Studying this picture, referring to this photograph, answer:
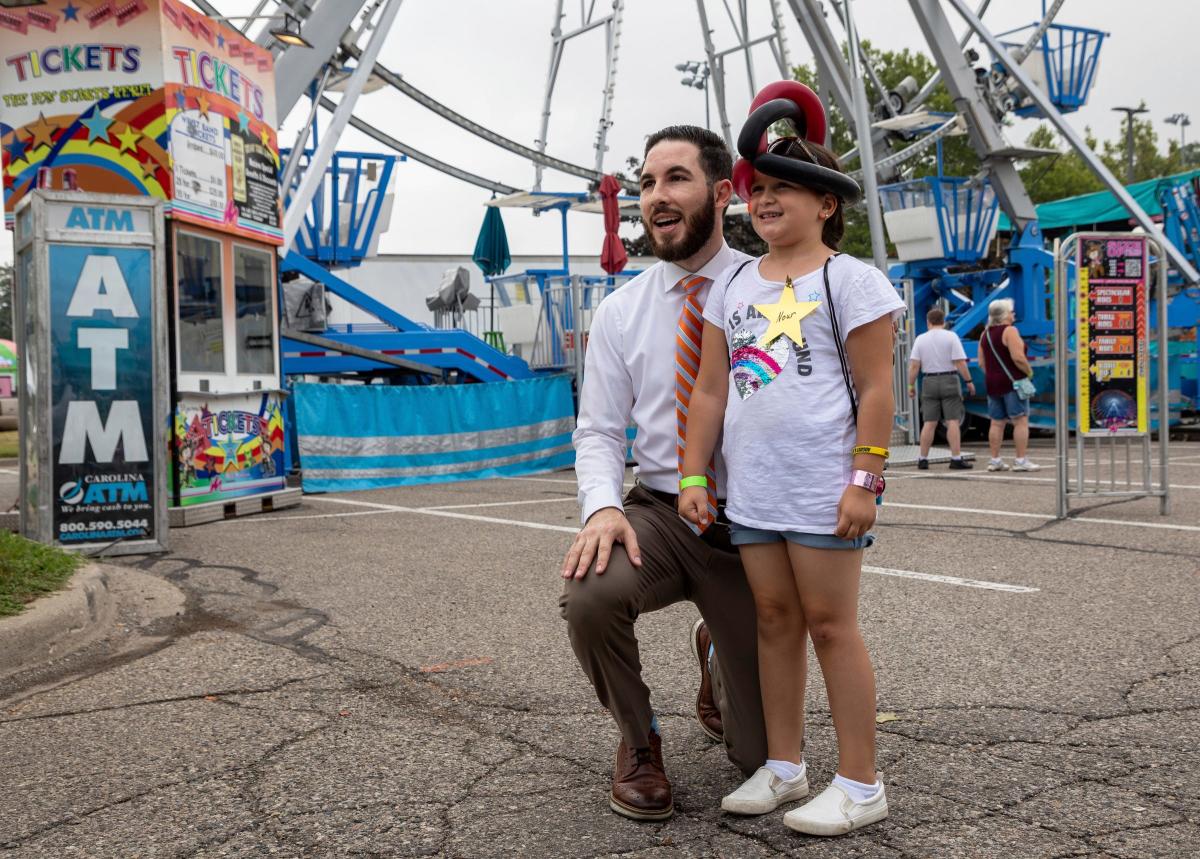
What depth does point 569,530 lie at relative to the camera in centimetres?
914

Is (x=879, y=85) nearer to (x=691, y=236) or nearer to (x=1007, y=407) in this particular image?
(x=1007, y=407)

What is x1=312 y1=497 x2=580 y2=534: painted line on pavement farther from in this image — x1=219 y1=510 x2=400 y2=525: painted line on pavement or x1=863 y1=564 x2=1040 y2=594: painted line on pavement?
x1=863 y1=564 x2=1040 y2=594: painted line on pavement

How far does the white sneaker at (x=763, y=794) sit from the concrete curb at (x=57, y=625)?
316 cm

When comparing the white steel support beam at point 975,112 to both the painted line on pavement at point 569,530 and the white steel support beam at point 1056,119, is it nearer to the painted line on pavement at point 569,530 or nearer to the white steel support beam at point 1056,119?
the white steel support beam at point 1056,119

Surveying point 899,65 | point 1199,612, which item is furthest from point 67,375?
point 899,65

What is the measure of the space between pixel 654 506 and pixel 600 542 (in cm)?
32

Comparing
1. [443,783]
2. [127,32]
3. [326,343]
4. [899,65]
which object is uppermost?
[899,65]

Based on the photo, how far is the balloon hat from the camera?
3076 millimetres

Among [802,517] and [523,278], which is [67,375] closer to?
[802,517]

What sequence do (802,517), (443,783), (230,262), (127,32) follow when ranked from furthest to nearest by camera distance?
(230,262) → (127,32) → (443,783) → (802,517)

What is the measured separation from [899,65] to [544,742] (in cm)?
5119

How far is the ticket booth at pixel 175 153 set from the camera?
9945 mm

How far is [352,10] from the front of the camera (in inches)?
605

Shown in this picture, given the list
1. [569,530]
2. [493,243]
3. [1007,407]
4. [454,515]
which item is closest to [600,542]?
[569,530]
